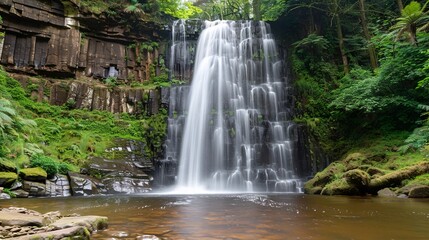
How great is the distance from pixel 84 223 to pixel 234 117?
1402 centimetres

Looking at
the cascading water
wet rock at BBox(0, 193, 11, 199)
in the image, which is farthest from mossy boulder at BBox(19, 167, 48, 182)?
the cascading water

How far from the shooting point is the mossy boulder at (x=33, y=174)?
10656mm

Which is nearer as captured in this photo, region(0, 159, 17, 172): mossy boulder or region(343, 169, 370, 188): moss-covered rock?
region(343, 169, 370, 188): moss-covered rock

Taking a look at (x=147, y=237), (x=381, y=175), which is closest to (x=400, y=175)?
(x=381, y=175)

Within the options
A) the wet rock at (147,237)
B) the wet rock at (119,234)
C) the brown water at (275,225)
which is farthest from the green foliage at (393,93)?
the wet rock at (119,234)

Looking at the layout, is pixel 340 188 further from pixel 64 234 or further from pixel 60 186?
pixel 60 186

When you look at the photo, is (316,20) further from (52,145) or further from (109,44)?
(52,145)

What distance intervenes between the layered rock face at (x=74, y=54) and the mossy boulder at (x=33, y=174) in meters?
8.81

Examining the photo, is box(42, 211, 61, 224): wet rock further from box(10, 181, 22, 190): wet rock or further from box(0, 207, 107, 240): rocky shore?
box(10, 181, 22, 190): wet rock

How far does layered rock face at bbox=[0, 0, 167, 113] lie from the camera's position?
19031 mm

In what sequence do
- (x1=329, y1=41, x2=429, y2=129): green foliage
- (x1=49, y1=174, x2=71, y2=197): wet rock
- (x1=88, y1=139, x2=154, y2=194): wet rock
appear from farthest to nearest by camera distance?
(x1=329, y1=41, x2=429, y2=129): green foliage < (x1=88, y1=139, x2=154, y2=194): wet rock < (x1=49, y1=174, x2=71, y2=197): wet rock

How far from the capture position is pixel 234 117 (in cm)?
1745

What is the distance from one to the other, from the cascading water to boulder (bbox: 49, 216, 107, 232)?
31.7 ft

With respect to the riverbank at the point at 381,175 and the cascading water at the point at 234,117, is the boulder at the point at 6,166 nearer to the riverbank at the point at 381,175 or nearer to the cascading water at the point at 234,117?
the cascading water at the point at 234,117
